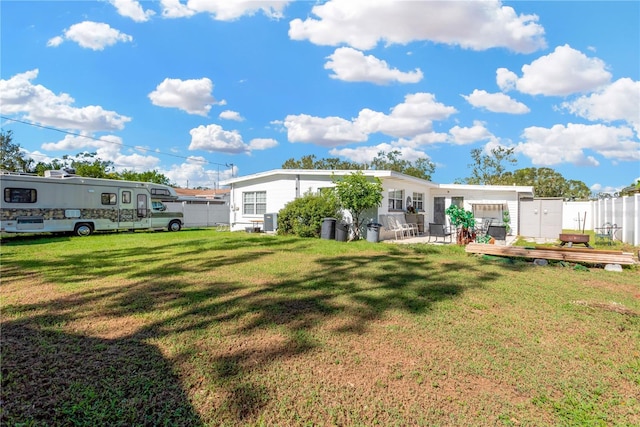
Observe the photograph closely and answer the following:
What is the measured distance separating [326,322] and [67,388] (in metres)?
2.55

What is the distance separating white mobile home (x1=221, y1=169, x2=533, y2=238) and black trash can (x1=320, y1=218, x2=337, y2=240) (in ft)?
5.46

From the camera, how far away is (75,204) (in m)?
15.0

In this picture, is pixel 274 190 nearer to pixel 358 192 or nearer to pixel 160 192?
pixel 358 192

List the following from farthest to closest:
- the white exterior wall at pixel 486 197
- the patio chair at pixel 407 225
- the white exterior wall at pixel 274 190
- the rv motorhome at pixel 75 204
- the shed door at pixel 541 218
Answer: the white exterior wall at pixel 486 197, the shed door at pixel 541 218, the patio chair at pixel 407 225, the white exterior wall at pixel 274 190, the rv motorhome at pixel 75 204

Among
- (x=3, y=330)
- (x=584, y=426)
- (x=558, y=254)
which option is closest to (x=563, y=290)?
(x=558, y=254)

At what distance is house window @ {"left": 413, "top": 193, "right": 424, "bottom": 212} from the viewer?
730 inches

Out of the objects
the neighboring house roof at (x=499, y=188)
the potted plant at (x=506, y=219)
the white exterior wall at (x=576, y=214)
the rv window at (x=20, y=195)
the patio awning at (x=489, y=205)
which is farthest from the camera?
the white exterior wall at (x=576, y=214)

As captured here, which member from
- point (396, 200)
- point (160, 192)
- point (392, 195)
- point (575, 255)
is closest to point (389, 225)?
point (392, 195)

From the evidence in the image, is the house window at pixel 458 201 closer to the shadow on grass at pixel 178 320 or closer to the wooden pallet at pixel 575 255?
the wooden pallet at pixel 575 255

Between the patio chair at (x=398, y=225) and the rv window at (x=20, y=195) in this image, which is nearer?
the rv window at (x=20, y=195)

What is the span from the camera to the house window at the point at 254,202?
17844 millimetres

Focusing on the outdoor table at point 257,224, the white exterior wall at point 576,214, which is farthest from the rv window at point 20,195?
the white exterior wall at point 576,214

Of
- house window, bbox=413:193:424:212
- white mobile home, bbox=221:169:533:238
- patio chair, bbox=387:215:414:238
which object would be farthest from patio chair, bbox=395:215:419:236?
house window, bbox=413:193:424:212

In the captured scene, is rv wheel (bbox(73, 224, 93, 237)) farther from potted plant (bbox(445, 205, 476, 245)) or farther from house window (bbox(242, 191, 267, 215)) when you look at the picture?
potted plant (bbox(445, 205, 476, 245))
